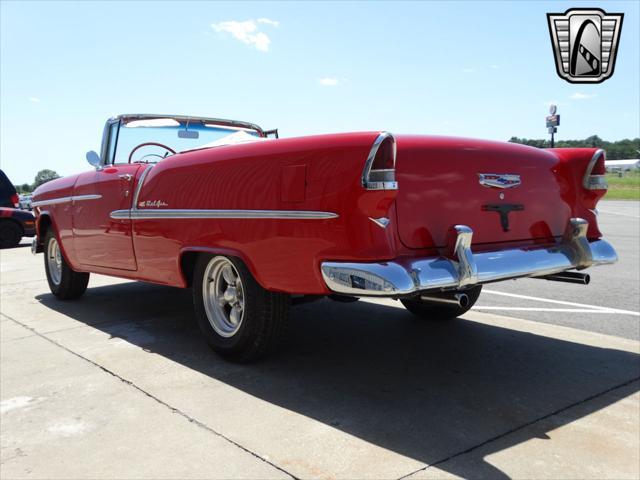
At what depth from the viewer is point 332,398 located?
298 centimetres

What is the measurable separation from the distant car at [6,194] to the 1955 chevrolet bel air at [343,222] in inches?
398

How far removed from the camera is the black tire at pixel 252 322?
3256 mm

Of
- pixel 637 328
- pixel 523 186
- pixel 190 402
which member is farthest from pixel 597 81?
pixel 190 402

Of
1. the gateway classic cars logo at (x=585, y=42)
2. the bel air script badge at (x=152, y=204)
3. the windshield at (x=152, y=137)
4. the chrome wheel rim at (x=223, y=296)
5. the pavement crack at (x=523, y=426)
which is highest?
the gateway classic cars logo at (x=585, y=42)

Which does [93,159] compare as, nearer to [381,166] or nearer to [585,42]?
[381,166]

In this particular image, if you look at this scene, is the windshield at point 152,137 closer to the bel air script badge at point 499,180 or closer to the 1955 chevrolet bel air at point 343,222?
the 1955 chevrolet bel air at point 343,222

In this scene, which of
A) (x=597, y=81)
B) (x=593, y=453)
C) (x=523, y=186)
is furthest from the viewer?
(x=597, y=81)

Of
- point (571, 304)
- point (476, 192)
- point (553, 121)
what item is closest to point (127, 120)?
point (476, 192)

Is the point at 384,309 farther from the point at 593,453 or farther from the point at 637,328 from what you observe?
the point at 593,453

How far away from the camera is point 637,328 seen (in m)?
4.51

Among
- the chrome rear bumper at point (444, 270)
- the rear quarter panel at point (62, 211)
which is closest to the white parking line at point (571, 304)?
the chrome rear bumper at point (444, 270)

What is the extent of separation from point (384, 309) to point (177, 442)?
295 centimetres

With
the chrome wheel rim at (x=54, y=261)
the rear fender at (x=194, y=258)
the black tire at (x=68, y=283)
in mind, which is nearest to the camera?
the rear fender at (x=194, y=258)

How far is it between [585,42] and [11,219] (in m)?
11.9
